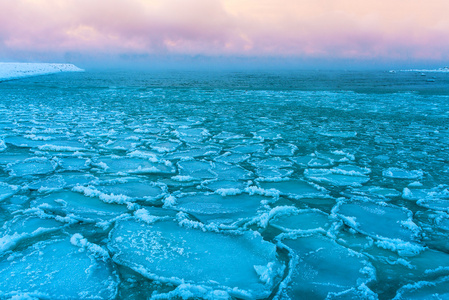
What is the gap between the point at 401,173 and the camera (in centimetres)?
430

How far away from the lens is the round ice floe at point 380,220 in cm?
279

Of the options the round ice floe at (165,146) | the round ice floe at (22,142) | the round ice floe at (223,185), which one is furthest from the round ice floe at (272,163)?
the round ice floe at (22,142)

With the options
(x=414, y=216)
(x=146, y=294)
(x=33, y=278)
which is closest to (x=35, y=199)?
(x=33, y=278)

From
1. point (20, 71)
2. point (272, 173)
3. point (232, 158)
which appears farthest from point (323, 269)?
point (20, 71)

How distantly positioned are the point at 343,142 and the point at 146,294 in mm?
5241

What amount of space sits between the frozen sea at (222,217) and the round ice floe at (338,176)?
0.10 ft

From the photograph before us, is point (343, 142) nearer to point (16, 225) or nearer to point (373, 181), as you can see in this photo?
point (373, 181)

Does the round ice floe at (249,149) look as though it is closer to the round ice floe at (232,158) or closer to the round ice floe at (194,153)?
the round ice floe at (232,158)

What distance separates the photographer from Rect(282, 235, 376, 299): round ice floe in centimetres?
206

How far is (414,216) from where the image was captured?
312 centimetres

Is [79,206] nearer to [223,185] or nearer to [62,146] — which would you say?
[223,185]

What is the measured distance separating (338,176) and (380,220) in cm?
124

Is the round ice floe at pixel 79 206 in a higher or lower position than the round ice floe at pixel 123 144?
lower

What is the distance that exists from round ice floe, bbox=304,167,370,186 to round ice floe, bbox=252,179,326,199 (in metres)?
0.30
